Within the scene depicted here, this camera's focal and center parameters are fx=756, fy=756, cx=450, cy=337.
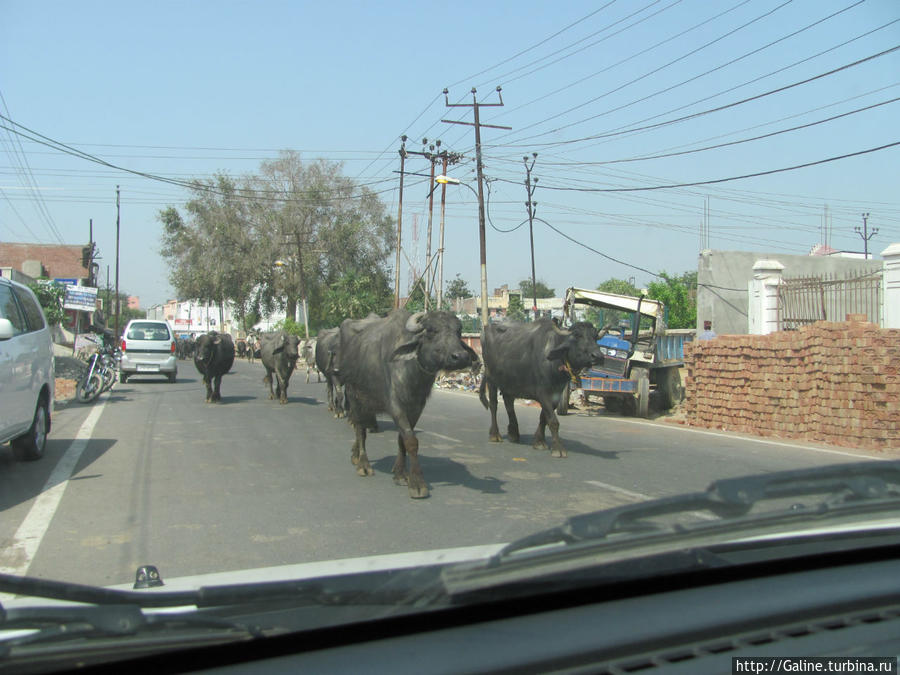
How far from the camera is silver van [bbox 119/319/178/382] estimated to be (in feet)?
76.2

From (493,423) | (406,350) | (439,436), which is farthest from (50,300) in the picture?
(406,350)

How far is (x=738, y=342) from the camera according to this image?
14016mm

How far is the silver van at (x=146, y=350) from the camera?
23219 millimetres

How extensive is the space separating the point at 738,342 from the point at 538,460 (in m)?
6.17

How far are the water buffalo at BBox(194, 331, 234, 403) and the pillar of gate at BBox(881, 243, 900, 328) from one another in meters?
13.2

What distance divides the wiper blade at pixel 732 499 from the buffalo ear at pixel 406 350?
5.23 meters

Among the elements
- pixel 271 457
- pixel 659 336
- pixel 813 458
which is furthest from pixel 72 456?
pixel 659 336

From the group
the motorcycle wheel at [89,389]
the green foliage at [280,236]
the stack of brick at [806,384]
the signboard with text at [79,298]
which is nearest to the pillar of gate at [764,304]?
the stack of brick at [806,384]

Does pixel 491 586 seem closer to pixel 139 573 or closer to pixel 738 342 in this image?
pixel 139 573

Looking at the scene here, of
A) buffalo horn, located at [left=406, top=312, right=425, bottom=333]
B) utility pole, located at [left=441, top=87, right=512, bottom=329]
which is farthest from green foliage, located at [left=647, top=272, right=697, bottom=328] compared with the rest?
buffalo horn, located at [left=406, top=312, right=425, bottom=333]

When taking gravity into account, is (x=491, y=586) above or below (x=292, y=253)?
below

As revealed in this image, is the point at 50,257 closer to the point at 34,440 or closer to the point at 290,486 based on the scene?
the point at 34,440

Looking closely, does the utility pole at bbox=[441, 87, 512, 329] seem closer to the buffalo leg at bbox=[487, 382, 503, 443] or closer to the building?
the buffalo leg at bbox=[487, 382, 503, 443]

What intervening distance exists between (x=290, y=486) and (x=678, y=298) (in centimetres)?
3711
